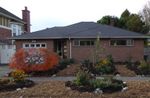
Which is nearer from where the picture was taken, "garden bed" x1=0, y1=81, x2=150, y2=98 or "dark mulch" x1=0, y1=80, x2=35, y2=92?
"garden bed" x1=0, y1=81, x2=150, y2=98

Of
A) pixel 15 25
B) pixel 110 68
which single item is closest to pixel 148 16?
pixel 15 25

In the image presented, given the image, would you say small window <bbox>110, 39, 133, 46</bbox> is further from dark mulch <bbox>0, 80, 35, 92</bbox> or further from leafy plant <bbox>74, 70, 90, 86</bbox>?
leafy plant <bbox>74, 70, 90, 86</bbox>

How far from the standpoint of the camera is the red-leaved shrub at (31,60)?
24984 millimetres

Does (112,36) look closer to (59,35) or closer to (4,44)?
(59,35)

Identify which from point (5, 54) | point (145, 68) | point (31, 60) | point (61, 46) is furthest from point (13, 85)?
point (5, 54)

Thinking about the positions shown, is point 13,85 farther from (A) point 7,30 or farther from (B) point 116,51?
(A) point 7,30

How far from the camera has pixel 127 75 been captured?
985 inches

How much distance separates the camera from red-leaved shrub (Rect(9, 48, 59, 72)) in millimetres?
24984

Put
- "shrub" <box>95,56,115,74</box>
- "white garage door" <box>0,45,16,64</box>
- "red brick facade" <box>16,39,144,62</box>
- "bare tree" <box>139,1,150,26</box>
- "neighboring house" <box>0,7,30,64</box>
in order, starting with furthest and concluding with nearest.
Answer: "bare tree" <box>139,1,150,26</box> < "neighboring house" <box>0,7,30,64</box> < "white garage door" <box>0,45,16,64</box> < "red brick facade" <box>16,39,144,62</box> < "shrub" <box>95,56,115,74</box>

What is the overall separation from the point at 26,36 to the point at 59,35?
133 inches

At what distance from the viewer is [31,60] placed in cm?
2519

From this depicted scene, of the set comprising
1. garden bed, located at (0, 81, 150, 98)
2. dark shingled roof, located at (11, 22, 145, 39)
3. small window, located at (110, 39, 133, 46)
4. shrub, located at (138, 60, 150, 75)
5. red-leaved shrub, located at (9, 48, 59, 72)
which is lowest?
garden bed, located at (0, 81, 150, 98)

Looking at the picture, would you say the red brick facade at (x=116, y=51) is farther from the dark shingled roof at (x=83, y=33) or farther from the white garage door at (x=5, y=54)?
the white garage door at (x=5, y=54)

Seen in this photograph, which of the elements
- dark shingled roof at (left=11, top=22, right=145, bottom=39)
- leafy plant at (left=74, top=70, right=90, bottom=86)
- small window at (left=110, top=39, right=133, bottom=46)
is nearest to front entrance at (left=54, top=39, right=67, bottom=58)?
dark shingled roof at (left=11, top=22, right=145, bottom=39)
